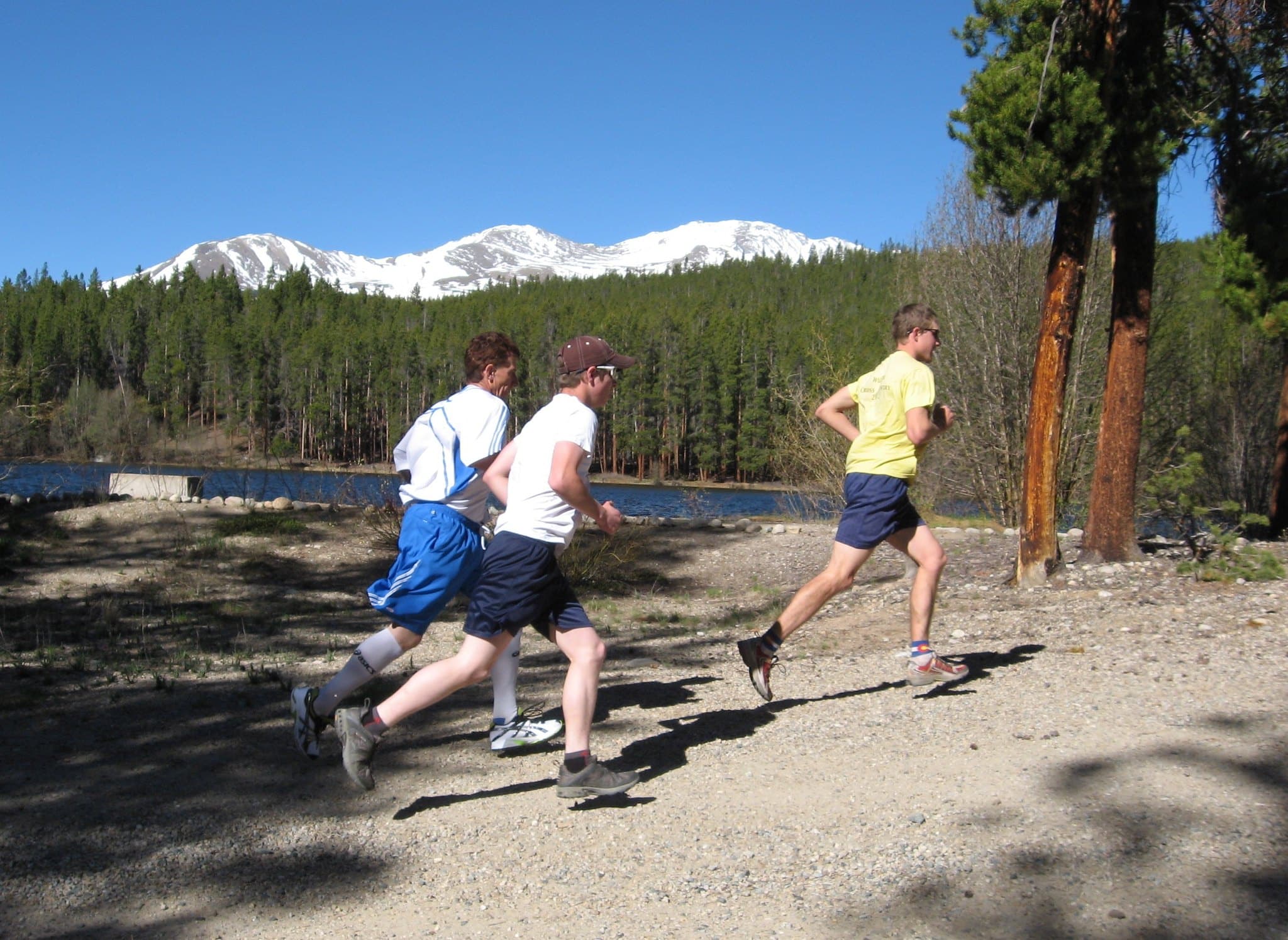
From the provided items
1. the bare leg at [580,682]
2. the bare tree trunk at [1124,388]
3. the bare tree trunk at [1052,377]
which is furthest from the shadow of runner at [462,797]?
the bare tree trunk at [1124,388]

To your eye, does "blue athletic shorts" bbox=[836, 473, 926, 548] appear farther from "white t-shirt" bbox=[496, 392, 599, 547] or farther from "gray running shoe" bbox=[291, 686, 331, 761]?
"gray running shoe" bbox=[291, 686, 331, 761]

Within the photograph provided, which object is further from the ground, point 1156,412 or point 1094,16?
point 1094,16

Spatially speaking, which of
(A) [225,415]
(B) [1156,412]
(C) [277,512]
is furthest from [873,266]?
(C) [277,512]

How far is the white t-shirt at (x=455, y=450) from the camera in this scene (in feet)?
15.1

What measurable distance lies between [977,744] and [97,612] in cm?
806

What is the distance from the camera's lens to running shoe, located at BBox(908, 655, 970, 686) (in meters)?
5.57

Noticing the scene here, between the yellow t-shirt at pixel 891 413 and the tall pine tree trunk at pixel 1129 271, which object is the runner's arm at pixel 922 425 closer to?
the yellow t-shirt at pixel 891 413

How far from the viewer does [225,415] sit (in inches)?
3733

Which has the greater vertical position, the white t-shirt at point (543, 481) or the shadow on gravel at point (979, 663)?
the white t-shirt at point (543, 481)

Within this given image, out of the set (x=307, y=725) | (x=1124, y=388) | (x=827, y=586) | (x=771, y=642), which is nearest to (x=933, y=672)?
(x=827, y=586)

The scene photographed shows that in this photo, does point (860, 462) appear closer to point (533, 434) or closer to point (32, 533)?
point (533, 434)

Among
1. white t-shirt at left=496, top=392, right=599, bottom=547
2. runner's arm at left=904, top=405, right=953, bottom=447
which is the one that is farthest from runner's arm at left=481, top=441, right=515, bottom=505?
runner's arm at left=904, top=405, right=953, bottom=447

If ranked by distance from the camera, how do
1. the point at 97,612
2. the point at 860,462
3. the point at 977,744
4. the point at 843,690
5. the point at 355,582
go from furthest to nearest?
the point at 355,582 → the point at 97,612 → the point at 843,690 → the point at 860,462 → the point at 977,744

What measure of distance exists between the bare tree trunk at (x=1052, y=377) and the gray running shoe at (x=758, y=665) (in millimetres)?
3949
